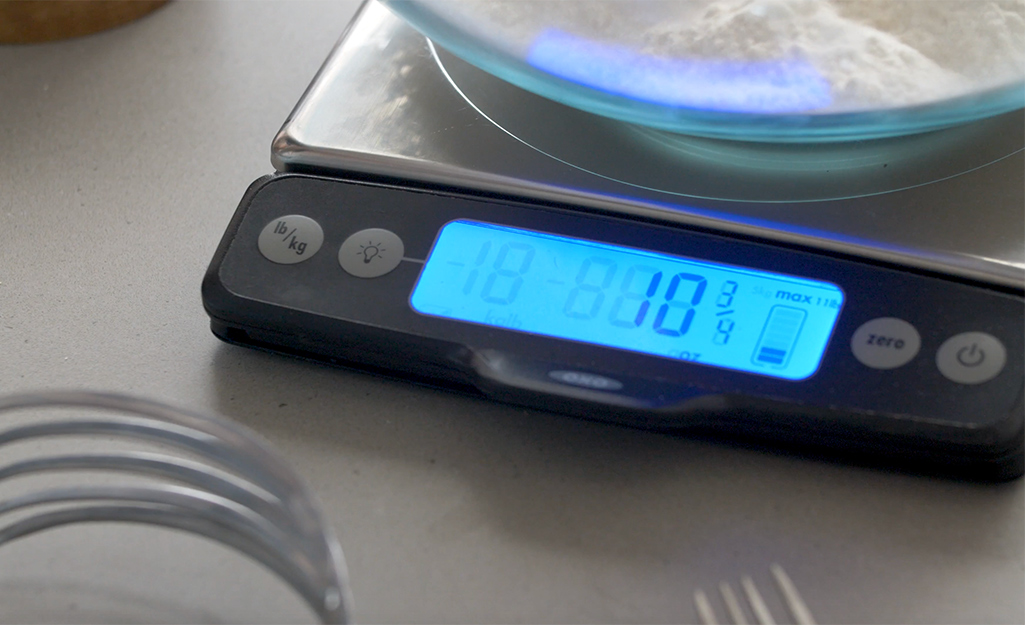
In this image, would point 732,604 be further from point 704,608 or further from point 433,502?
point 433,502

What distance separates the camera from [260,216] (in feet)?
1.33

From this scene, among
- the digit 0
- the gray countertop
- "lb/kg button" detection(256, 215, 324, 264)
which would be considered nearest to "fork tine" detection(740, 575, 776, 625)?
the gray countertop

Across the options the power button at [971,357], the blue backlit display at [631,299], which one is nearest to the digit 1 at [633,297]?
the blue backlit display at [631,299]

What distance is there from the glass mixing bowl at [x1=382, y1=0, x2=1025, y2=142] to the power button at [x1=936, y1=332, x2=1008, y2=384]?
81mm

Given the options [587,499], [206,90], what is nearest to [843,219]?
[587,499]

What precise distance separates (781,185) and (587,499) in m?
0.15

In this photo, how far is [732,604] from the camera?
32 centimetres

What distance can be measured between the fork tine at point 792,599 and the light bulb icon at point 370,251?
0.19 metres

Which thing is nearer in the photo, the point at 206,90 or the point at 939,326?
the point at 939,326

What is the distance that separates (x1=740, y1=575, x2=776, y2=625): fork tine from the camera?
317 millimetres

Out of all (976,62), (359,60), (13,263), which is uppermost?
(976,62)

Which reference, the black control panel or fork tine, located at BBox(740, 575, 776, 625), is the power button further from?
fork tine, located at BBox(740, 575, 776, 625)

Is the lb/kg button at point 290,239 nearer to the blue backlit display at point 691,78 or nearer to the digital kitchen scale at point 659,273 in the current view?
the digital kitchen scale at point 659,273

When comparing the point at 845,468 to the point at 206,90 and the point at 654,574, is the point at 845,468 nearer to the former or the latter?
the point at 654,574
